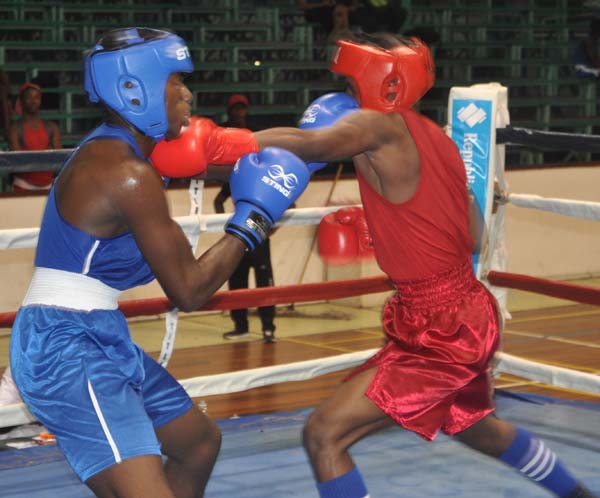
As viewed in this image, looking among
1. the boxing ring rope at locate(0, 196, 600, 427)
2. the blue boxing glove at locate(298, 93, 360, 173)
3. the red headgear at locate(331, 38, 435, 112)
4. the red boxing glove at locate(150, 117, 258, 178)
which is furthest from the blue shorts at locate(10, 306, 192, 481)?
the boxing ring rope at locate(0, 196, 600, 427)

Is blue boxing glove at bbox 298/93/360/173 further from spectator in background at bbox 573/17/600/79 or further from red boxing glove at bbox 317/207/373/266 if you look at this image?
spectator in background at bbox 573/17/600/79

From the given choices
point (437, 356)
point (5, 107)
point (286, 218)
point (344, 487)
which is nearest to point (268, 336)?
point (5, 107)

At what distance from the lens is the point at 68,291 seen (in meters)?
2.24

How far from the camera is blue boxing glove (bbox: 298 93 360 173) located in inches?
109

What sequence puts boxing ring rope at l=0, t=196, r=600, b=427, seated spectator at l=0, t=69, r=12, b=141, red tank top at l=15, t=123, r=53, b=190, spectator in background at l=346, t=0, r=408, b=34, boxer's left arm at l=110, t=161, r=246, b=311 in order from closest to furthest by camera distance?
boxer's left arm at l=110, t=161, r=246, b=311
boxing ring rope at l=0, t=196, r=600, b=427
red tank top at l=15, t=123, r=53, b=190
seated spectator at l=0, t=69, r=12, b=141
spectator in background at l=346, t=0, r=408, b=34

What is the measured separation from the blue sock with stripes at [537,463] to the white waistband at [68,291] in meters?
1.21

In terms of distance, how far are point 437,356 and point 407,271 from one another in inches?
8.6

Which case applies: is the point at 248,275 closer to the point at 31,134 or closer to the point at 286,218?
the point at 31,134

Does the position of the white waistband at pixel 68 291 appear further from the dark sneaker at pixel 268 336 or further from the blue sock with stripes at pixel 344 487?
the dark sneaker at pixel 268 336

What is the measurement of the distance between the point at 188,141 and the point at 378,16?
256 inches

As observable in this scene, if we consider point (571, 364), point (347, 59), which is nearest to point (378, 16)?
point (571, 364)

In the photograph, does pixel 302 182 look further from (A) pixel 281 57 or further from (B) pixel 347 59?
(A) pixel 281 57

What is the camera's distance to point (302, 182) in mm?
2338

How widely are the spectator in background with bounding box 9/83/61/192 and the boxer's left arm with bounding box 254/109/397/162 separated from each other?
4.37m
